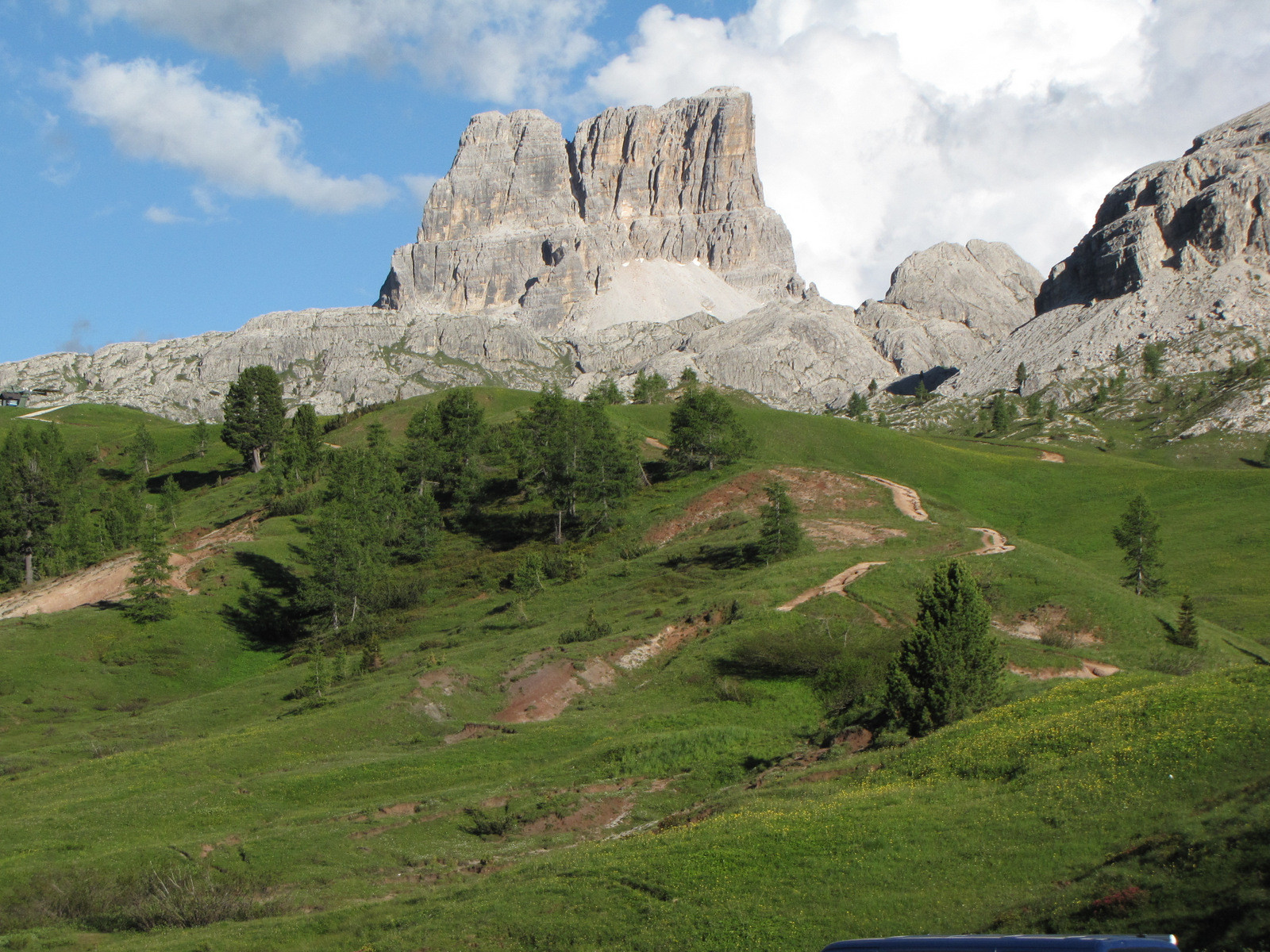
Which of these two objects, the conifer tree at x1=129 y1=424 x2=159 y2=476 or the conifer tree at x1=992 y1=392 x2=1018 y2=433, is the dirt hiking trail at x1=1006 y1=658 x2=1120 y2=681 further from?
the conifer tree at x1=992 y1=392 x2=1018 y2=433

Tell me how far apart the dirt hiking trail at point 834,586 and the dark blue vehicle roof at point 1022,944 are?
A: 138 ft

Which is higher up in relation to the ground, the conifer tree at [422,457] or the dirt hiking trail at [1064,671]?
the conifer tree at [422,457]

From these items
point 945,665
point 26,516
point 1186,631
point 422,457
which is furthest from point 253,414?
point 945,665

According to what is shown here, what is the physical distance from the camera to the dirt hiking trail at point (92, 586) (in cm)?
7956

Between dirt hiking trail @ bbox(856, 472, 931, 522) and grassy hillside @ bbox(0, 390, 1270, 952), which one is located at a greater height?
dirt hiking trail @ bbox(856, 472, 931, 522)

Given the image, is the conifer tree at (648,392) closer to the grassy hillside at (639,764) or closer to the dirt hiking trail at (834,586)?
the grassy hillside at (639,764)

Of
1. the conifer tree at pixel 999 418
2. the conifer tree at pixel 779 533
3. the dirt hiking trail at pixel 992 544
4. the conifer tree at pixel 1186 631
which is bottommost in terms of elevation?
the conifer tree at pixel 1186 631

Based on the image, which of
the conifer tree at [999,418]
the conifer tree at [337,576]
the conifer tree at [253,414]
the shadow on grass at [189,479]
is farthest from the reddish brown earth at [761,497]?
A: the conifer tree at [999,418]

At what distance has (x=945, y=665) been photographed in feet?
107

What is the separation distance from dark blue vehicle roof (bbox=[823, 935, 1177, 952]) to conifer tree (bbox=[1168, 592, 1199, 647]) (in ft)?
153

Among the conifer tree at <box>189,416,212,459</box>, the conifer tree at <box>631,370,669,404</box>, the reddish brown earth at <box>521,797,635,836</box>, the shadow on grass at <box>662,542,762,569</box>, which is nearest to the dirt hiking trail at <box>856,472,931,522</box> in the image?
the shadow on grass at <box>662,542,762,569</box>

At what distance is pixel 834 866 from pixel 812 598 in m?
33.7

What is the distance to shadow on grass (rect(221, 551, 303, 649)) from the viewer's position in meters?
78.2

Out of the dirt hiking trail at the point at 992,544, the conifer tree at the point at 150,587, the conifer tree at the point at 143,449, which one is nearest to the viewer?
the dirt hiking trail at the point at 992,544
